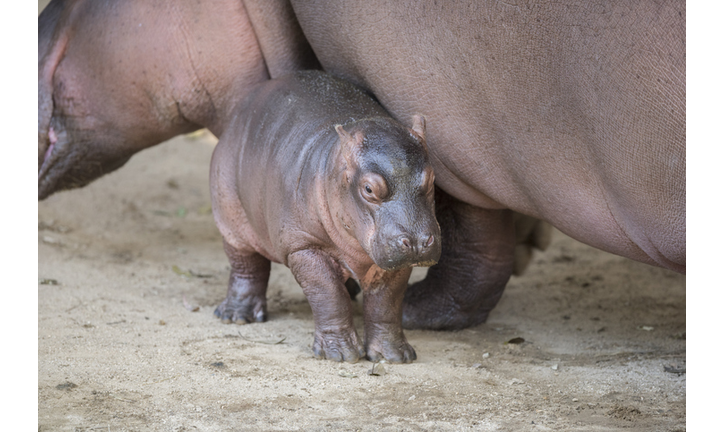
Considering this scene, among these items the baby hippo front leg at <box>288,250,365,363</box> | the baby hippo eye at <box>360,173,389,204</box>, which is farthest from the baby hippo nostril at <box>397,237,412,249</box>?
the baby hippo front leg at <box>288,250,365,363</box>

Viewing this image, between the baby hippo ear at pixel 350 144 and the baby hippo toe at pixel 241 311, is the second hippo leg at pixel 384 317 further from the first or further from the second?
the baby hippo toe at pixel 241 311

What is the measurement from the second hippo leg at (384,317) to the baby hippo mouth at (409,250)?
1.53 feet

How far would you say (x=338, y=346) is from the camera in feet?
10.8

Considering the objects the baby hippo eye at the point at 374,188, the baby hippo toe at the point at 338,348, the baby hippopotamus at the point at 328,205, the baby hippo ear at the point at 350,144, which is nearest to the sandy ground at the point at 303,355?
the baby hippo toe at the point at 338,348

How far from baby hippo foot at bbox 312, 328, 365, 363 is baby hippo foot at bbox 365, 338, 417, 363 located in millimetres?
45

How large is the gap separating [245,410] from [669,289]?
2.91 metres

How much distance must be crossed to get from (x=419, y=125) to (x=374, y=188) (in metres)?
0.39

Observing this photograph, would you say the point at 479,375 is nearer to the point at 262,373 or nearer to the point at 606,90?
the point at 262,373

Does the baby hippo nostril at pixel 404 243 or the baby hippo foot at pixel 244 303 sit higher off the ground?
the baby hippo nostril at pixel 404 243

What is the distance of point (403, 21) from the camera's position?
3438mm

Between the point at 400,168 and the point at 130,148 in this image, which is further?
the point at 130,148

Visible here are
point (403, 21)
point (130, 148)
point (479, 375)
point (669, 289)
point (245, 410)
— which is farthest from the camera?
point (669, 289)

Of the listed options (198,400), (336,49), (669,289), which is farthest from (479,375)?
(669,289)

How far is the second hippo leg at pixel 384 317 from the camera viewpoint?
329cm
